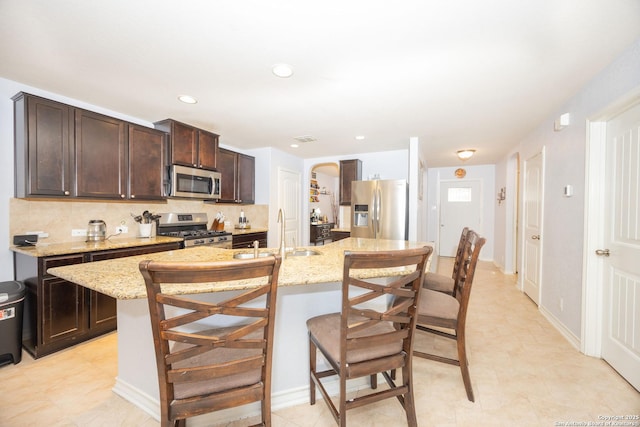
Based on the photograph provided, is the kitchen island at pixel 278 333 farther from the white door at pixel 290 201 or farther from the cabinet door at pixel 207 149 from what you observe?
the white door at pixel 290 201

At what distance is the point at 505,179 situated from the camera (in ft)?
16.5

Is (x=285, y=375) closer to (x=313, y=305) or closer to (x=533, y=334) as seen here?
(x=313, y=305)

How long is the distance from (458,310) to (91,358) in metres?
2.87

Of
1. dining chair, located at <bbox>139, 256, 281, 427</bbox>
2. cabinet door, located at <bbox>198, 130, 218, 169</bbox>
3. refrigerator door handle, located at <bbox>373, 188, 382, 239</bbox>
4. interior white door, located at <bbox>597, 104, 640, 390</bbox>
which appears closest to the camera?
dining chair, located at <bbox>139, 256, 281, 427</bbox>

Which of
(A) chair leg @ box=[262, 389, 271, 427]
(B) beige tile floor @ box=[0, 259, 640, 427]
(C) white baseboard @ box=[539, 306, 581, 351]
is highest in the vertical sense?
(A) chair leg @ box=[262, 389, 271, 427]

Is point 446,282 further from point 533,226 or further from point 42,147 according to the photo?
point 42,147

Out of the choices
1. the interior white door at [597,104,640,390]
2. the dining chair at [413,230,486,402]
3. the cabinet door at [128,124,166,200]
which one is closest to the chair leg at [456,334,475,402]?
the dining chair at [413,230,486,402]

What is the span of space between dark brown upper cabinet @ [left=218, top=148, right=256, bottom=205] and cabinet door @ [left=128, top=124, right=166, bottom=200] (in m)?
0.98

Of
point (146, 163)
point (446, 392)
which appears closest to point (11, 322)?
point (146, 163)

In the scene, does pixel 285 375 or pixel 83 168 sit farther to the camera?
pixel 83 168

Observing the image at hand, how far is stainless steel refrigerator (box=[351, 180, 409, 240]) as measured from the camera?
4.14 metres

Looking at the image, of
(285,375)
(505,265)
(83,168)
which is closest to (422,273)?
(285,375)

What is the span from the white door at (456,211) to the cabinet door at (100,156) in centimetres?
647

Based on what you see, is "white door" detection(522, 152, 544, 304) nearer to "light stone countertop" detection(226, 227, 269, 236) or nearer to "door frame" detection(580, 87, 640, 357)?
"door frame" detection(580, 87, 640, 357)
